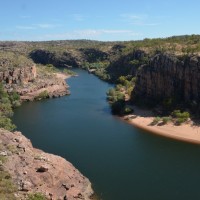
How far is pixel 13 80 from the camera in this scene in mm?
99312

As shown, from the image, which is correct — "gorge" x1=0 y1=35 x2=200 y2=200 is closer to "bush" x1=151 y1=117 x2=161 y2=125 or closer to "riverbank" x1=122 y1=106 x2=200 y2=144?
"riverbank" x1=122 y1=106 x2=200 y2=144

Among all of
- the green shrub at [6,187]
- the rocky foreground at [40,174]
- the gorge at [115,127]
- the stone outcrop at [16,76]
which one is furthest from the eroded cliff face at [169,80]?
the green shrub at [6,187]

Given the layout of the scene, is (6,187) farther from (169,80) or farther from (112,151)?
(169,80)

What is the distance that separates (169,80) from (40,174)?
4795 centimetres

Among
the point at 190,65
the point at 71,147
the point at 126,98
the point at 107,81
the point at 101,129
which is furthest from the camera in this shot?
the point at 107,81

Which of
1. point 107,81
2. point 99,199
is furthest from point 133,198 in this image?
point 107,81

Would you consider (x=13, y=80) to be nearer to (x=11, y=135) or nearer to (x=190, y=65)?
(x=190, y=65)

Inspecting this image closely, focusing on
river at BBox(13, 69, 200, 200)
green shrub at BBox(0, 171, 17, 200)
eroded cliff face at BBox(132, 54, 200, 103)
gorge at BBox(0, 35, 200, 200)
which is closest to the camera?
green shrub at BBox(0, 171, 17, 200)

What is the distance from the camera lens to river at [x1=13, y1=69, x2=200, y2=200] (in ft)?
141

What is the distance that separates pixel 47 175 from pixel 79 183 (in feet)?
13.6

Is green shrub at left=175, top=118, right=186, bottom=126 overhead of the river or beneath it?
overhead

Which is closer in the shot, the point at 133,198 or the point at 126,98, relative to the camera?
the point at 133,198

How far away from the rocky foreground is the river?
265 centimetres

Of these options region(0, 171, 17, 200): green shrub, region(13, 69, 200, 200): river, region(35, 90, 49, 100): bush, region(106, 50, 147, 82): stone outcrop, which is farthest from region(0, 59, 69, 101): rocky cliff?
region(0, 171, 17, 200): green shrub
